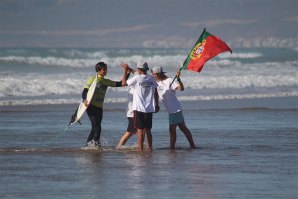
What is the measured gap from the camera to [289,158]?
14.7 metres

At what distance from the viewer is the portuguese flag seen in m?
16.6

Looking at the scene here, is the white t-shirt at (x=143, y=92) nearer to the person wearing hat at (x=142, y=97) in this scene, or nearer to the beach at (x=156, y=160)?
the person wearing hat at (x=142, y=97)

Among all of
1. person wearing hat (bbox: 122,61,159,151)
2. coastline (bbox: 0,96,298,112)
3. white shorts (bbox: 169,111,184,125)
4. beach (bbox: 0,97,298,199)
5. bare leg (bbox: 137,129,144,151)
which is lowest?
beach (bbox: 0,97,298,199)

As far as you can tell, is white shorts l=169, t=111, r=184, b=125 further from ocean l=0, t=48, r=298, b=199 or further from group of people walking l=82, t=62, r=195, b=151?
ocean l=0, t=48, r=298, b=199

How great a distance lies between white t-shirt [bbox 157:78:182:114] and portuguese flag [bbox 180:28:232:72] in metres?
0.66

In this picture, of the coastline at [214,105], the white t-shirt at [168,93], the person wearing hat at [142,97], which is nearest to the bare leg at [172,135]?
the white t-shirt at [168,93]

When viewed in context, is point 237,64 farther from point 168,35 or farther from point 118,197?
point 168,35

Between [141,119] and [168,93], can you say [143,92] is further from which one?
[168,93]

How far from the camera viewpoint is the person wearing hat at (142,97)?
15523 mm

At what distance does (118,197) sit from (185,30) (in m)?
134

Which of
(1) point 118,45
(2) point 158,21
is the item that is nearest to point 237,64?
(1) point 118,45

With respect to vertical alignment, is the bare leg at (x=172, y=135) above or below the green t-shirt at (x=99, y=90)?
below

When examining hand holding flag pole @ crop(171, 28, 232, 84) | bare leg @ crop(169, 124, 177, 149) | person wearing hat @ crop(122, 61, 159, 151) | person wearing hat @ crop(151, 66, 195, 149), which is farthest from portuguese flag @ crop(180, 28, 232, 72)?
person wearing hat @ crop(122, 61, 159, 151)

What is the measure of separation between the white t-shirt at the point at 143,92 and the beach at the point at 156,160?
2.19ft
